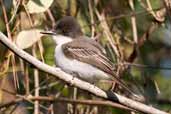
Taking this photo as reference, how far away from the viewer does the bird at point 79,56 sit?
3625mm

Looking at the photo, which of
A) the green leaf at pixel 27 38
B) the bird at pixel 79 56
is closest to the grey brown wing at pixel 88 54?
the bird at pixel 79 56

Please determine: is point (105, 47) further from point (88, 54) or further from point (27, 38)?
point (27, 38)

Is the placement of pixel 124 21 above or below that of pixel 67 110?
above

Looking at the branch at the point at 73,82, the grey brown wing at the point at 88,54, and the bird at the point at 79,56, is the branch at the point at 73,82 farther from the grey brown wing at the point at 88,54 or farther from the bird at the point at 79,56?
the grey brown wing at the point at 88,54

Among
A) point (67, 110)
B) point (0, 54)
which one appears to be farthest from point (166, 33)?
point (0, 54)

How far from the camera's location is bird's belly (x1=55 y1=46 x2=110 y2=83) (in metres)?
3.62

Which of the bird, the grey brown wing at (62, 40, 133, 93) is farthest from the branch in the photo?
the grey brown wing at (62, 40, 133, 93)

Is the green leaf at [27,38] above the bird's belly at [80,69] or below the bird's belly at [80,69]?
above

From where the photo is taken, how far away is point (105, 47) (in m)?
4.48

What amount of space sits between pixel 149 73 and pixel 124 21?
1.43 ft

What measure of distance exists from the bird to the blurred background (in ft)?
0.49

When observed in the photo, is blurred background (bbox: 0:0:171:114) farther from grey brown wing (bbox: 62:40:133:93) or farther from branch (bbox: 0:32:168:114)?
branch (bbox: 0:32:168:114)

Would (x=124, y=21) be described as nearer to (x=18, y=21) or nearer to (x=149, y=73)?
(x=149, y=73)

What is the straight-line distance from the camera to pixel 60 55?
371 centimetres
